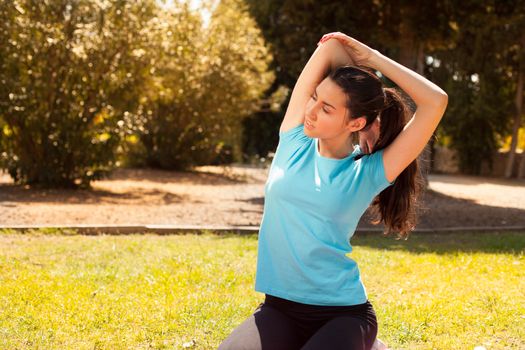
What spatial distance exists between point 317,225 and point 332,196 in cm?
14

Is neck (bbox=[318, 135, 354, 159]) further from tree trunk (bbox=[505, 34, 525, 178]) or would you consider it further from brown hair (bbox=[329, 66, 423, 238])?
tree trunk (bbox=[505, 34, 525, 178])

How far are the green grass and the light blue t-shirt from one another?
5.25ft

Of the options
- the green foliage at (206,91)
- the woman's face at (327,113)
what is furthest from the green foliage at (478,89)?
the woman's face at (327,113)

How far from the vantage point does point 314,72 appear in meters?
3.48

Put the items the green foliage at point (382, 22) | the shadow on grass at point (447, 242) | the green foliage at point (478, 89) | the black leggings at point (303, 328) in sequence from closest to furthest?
1. the black leggings at point (303, 328)
2. the shadow on grass at point (447, 242)
3. the green foliage at point (382, 22)
4. the green foliage at point (478, 89)

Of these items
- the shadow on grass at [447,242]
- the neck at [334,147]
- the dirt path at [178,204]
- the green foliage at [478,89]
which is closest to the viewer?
the neck at [334,147]

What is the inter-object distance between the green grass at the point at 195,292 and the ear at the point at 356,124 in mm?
1959

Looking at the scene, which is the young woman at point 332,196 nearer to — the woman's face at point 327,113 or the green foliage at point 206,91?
the woman's face at point 327,113

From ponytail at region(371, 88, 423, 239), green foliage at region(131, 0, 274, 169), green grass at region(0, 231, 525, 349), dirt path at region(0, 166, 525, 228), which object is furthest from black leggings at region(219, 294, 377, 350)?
green foliage at region(131, 0, 274, 169)

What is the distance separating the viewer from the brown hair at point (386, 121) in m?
3.25

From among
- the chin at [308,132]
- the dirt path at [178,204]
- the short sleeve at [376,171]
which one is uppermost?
the chin at [308,132]

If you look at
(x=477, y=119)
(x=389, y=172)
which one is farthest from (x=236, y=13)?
(x=389, y=172)

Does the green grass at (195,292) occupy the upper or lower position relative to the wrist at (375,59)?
lower

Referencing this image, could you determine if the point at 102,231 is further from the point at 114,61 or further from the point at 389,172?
the point at 389,172
